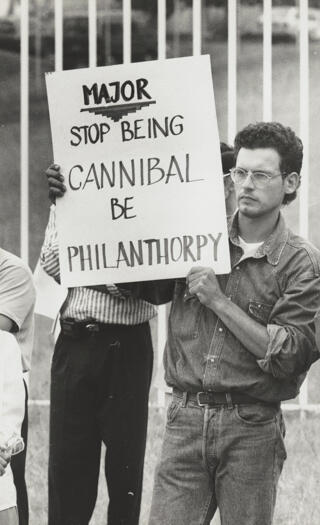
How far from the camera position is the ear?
12.4 feet

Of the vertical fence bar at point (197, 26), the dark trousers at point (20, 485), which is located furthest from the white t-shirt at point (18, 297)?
the vertical fence bar at point (197, 26)

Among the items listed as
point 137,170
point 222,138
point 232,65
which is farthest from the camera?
point 222,138

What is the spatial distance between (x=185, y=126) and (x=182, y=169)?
5.7 inches

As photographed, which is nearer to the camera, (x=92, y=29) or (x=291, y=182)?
(x=291, y=182)

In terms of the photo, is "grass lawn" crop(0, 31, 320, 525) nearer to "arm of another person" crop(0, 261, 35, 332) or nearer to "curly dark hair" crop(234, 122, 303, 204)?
"arm of another person" crop(0, 261, 35, 332)

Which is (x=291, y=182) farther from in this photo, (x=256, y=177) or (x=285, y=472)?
(x=285, y=472)

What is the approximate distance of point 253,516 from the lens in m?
3.63

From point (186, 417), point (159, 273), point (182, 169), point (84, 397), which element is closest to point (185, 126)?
point (182, 169)

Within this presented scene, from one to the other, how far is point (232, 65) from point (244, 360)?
10.8 ft

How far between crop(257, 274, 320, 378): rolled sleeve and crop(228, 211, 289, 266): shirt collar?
0.11 metres

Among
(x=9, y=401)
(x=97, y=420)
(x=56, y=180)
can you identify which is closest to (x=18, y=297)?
(x=97, y=420)

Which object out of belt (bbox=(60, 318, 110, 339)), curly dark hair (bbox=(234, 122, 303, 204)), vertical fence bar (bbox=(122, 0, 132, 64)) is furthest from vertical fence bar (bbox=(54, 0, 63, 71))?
curly dark hair (bbox=(234, 122, 303, 204))

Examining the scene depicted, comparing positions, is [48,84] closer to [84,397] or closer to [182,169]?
[182,169]

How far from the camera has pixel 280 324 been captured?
3646mm
